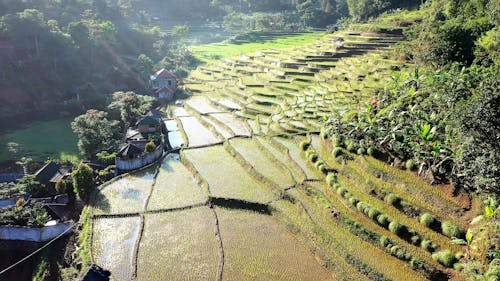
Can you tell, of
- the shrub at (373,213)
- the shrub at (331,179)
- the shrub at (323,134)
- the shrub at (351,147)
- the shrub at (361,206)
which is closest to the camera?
the shrub at (373,213)

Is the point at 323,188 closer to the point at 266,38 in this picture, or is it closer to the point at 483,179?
the point at 483,179

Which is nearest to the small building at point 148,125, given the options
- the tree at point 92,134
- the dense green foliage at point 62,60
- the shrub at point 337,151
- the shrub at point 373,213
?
the tree at point 92,134

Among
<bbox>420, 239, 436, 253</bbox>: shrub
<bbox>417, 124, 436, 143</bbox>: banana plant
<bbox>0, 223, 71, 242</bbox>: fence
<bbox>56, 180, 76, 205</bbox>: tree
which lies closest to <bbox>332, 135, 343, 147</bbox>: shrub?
<bbox>417, 124, 436, 143</bbox>: banana plant

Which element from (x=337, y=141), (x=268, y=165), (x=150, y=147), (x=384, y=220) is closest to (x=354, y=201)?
(x=384, y=220)

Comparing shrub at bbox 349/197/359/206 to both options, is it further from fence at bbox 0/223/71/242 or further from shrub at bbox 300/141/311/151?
fence at bbox 0/223/71/242

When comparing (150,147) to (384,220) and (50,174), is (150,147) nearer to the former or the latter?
(50,174)

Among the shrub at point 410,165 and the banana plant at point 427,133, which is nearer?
the banana plant at point 427,133

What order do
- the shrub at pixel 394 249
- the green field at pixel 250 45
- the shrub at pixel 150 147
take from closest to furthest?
the shrub at pixel 394 249, the shrub at pixel 150 147, the green field at pixel 250 45

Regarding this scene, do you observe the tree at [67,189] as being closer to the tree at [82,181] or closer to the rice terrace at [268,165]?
the rice terrace at [268,165]
